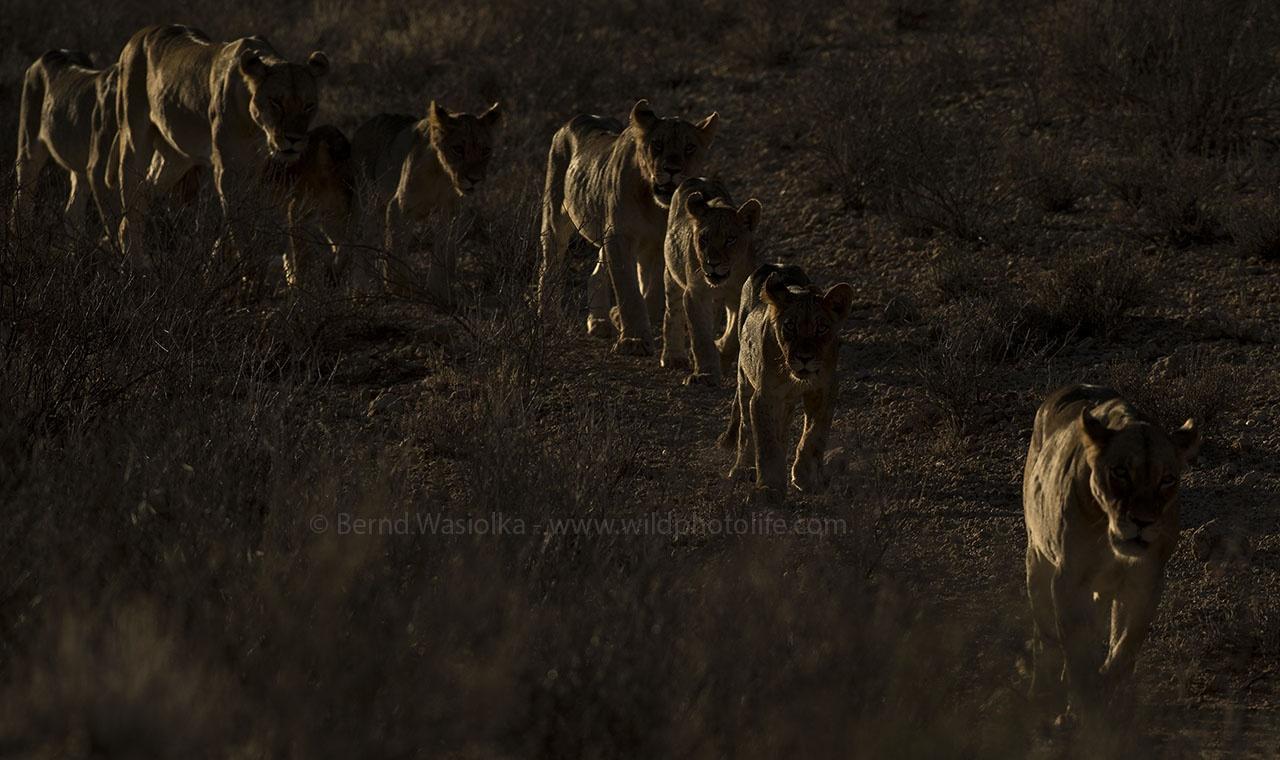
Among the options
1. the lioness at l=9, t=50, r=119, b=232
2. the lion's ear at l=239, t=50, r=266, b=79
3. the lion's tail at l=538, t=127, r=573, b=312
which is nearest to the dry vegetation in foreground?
the lioness at l=9, t=50, r=119, b=232

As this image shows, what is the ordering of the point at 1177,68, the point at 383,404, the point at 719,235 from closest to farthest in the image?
the point at 719,235, the point at 383,404, the point at 1177,68

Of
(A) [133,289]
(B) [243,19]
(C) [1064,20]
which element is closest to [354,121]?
(B) [243,19]

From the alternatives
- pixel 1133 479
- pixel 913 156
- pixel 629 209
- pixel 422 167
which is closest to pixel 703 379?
pixel 629 209

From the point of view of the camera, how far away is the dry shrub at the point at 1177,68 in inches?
523

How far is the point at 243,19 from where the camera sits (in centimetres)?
1977

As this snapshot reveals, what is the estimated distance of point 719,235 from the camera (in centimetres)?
973

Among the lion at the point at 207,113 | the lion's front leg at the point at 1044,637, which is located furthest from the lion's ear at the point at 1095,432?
the lion at the point at 207,113

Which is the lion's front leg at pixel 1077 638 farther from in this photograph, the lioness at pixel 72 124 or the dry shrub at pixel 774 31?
the dry shrub at pixel 774 31

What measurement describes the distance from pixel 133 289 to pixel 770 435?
10.8ft

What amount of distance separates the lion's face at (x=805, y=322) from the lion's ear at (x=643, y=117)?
241cm

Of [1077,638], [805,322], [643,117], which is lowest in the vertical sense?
[1077,638]

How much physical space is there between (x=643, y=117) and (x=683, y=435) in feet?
7.14

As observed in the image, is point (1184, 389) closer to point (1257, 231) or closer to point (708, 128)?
point (1257, 231)

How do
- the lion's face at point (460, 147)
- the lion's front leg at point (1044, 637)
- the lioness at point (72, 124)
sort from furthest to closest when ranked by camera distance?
the lioness at point (72, 124), the lion's face at point (460, 147), the lion's front leg at point (1044, 637)
